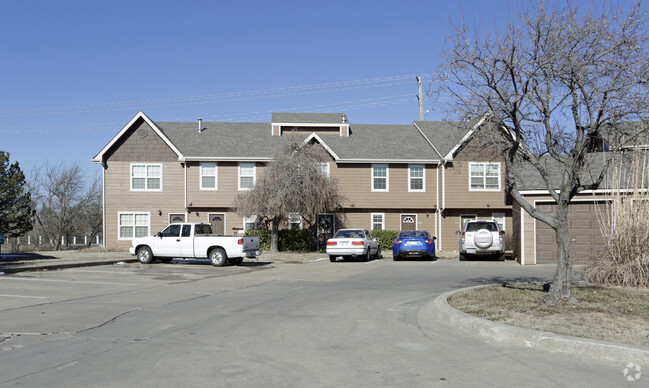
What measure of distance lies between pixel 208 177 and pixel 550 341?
30.0m

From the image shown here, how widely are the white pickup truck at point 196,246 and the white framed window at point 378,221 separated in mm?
13336

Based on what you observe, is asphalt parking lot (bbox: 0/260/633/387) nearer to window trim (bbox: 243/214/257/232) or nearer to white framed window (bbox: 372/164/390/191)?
window trim (bbox: 243/214/257/232)

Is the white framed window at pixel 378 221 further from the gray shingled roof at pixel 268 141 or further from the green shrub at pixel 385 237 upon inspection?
the gray shingled roof at pixel 268 141

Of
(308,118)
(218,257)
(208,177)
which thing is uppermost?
(308,118)

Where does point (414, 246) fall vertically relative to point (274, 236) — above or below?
below

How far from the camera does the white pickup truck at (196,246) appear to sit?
2317cm

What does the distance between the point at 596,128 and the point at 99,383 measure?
8.81 meters

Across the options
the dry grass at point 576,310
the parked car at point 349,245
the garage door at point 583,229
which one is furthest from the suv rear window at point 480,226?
the dry grass at point 576,310

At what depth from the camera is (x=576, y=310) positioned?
32.6 ft

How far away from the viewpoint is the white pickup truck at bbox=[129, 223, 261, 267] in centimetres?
2317

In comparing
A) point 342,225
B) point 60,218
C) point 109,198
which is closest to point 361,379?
point 342,225

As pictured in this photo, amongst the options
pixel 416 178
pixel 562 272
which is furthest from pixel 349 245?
pixel 562 272

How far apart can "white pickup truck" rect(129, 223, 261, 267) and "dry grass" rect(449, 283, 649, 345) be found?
476 inches

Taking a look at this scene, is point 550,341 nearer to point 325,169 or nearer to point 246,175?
point 325,169
